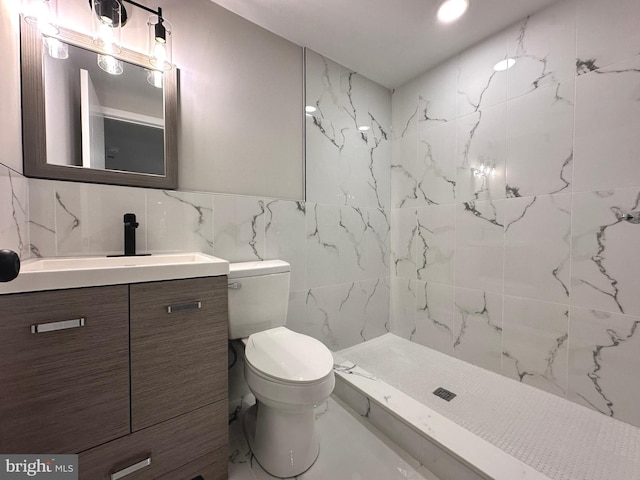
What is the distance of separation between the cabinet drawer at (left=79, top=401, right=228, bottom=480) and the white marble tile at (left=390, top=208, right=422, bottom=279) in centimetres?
164

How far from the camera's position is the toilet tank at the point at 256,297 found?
1262 mm

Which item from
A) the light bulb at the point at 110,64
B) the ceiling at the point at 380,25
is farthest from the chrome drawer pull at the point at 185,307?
the ceiling at the point at 380,25

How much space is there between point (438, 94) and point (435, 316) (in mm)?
1647

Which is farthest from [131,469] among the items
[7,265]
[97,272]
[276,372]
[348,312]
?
[348,312]

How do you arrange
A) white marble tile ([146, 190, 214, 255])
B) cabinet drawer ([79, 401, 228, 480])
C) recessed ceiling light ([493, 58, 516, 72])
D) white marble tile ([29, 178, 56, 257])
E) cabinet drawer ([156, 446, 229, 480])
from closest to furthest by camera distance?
cabinet drawer ([79, 401, 228, 480]) < cabinet drawer ([156, 446, 229, 480]) < white marble tile ([29, 178, 56, 257]) < white marble tile ([146, 190, 214, 255]) < recessed ceiling light ([493, 58, 516, 72])

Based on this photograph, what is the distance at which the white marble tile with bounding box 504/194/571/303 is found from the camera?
140 cm

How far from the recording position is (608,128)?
4.13 feet

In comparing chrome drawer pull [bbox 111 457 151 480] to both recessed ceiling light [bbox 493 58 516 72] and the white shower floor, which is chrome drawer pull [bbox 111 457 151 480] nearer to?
the white shower floor

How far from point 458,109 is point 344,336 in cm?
181

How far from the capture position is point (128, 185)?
121cm

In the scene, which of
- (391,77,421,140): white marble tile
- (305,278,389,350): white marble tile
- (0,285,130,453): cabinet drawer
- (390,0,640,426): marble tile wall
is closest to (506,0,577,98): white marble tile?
(390,0,640,426): marble tile wall

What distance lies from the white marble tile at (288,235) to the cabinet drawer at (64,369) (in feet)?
2.93

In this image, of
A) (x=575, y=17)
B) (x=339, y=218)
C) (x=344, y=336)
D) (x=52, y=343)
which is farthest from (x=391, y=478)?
(x=575, y=17)

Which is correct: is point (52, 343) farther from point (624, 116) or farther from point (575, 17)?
point (575, 17)
